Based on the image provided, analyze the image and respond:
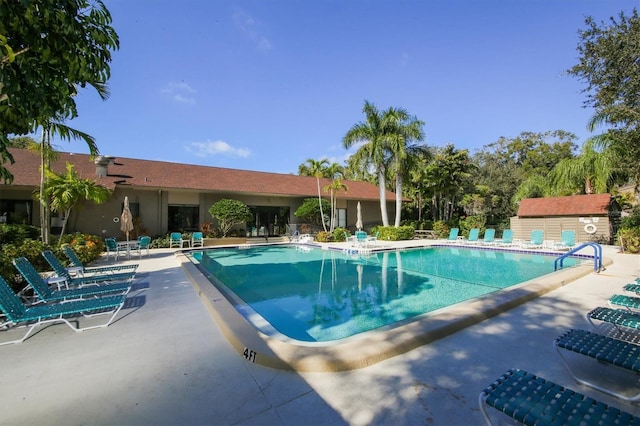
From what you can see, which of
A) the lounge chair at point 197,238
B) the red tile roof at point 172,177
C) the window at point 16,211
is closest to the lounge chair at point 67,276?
the lounge chair at point 197,238

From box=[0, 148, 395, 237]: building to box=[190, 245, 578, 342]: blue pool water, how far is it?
5.32m

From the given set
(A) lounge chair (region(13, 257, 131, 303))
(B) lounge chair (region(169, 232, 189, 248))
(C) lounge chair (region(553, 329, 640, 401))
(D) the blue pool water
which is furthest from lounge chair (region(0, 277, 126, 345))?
(B) lounge chair (region(169, 232, 189, 248))

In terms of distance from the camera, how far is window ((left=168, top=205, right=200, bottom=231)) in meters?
19.7

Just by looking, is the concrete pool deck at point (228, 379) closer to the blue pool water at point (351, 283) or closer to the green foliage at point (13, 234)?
the blue pool water at point (351, 283)

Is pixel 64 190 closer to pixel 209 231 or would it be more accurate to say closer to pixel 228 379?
pixel 209 231

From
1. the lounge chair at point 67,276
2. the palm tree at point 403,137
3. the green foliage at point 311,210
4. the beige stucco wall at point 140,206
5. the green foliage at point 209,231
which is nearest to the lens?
the lounge chair at point 67,276

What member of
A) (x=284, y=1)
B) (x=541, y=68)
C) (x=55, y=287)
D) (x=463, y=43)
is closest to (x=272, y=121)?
(x=284, y=1)

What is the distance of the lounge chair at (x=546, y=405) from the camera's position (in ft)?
5.98

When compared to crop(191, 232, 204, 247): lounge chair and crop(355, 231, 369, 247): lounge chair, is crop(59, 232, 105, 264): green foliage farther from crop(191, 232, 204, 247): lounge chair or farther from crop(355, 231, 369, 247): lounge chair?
crop(355, 231, 369, 247): lounge chair

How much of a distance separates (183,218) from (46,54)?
1795cm

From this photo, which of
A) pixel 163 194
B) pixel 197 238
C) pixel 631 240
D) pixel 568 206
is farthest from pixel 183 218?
pixel 568 206

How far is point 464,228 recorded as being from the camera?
24.4 metres

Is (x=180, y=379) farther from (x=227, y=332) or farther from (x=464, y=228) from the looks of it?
(x=464, y=228)

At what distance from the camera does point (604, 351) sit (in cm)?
279
